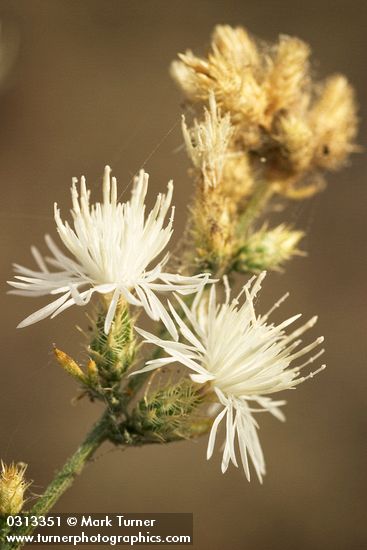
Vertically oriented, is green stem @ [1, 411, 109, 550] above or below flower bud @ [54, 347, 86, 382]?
below

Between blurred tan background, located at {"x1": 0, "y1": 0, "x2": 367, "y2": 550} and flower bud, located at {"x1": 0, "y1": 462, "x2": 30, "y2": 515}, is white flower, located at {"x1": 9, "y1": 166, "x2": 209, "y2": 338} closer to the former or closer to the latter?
flower bud, located at {"x1": 0, "y1": 462, "x2": 30, "y2": 515}

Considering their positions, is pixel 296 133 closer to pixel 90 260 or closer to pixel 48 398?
pixel 90 260

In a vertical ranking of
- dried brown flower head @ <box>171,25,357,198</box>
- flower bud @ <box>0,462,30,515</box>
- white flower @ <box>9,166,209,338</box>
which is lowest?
flower bud @ <box>0,462,30,515</box>

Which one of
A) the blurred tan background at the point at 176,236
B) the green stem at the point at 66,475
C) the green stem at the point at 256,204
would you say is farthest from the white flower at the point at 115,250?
the blurred tan background at the point at 176,236

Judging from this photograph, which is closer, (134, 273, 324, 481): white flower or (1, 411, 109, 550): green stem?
(1, 411, 109, 550): green stem

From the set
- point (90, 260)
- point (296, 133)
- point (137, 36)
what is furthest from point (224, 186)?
point (137, 36)

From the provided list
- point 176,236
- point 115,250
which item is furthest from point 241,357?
point 176,236

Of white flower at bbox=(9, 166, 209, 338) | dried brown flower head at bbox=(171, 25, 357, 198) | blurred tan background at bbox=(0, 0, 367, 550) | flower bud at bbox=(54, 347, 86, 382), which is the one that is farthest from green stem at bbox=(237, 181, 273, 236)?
blurred tan background at bbox=(0, 0, 367, 550)
